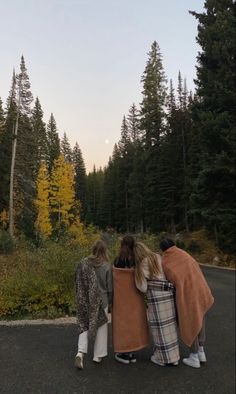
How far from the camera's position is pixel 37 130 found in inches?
2168

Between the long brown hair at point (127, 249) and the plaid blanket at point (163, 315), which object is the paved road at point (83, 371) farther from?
the long brown hair at point (127, 249)

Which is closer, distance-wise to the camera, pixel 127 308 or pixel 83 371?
pixel 83 371

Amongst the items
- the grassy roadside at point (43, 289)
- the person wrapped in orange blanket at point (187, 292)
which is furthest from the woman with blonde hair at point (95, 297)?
the grassy roadside at point (43, 289)

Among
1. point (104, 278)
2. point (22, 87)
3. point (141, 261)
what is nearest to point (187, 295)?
point (141, 261)

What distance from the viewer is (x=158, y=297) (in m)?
5.92

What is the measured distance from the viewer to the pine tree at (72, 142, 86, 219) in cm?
8106

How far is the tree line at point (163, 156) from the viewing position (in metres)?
22.2

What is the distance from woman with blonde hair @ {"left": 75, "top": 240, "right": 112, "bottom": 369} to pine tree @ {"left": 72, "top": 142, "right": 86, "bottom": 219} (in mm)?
73207

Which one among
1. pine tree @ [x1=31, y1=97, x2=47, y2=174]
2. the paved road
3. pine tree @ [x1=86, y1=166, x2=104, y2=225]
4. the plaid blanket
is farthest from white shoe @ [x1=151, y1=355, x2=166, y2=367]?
pine tree @ [x1=86, y1=166, x2=104, y2=225]

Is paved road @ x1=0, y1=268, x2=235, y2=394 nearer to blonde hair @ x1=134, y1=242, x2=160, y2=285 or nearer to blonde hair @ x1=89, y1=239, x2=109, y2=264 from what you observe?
blonde hair @ x1=134, y1=242, x2=160, y2=285

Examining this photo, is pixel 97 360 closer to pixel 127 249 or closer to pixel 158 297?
pixel 158 297

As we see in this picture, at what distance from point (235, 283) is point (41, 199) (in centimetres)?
3212

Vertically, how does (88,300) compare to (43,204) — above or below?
below

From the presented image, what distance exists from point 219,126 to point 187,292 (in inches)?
666
